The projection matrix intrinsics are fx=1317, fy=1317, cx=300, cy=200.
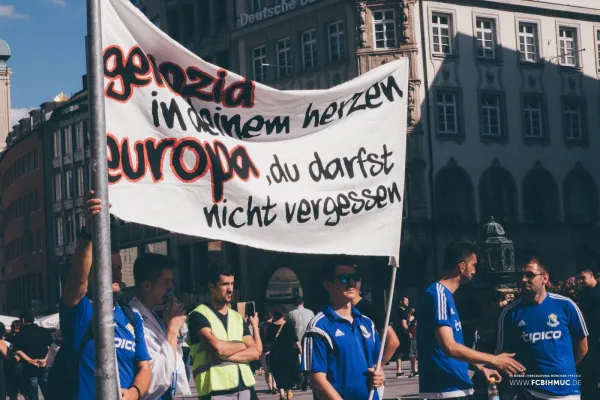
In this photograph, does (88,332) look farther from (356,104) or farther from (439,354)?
(439,354)

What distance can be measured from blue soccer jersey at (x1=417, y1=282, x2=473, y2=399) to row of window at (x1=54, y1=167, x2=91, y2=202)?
212ft

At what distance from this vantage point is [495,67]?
164 feet

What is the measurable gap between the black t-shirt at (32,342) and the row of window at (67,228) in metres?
52.5

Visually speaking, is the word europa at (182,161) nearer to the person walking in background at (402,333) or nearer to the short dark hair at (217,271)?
the short dark hair at (217,271)

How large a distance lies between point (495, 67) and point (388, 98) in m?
42.2

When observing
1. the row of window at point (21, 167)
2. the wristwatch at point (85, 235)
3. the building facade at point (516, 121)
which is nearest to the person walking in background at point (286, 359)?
the wristwatch at point (85, 235)

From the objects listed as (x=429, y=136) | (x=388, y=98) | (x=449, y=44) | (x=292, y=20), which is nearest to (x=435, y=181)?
(x=429, y=136)


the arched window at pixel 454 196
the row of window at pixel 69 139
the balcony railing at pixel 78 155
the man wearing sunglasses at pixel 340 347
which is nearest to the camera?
the man wearing sunglasses at pixel 340 347

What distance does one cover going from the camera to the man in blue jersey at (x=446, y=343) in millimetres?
8727

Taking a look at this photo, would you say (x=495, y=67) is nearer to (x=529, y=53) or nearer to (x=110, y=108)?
(x=529, y=53)

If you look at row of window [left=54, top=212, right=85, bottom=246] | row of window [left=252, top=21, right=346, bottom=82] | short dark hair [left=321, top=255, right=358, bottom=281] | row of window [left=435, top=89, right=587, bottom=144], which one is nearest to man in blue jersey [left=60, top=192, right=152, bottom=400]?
short dark hair [left=321, top=255, right=358, bottom=281]

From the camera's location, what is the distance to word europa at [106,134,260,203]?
714 centimetres

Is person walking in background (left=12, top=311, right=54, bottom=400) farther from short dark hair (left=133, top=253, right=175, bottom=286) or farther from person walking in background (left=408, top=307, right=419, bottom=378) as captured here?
short dark hair (left=133, top=253, right=175, bottom=286)

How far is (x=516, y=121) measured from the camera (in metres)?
50.6
